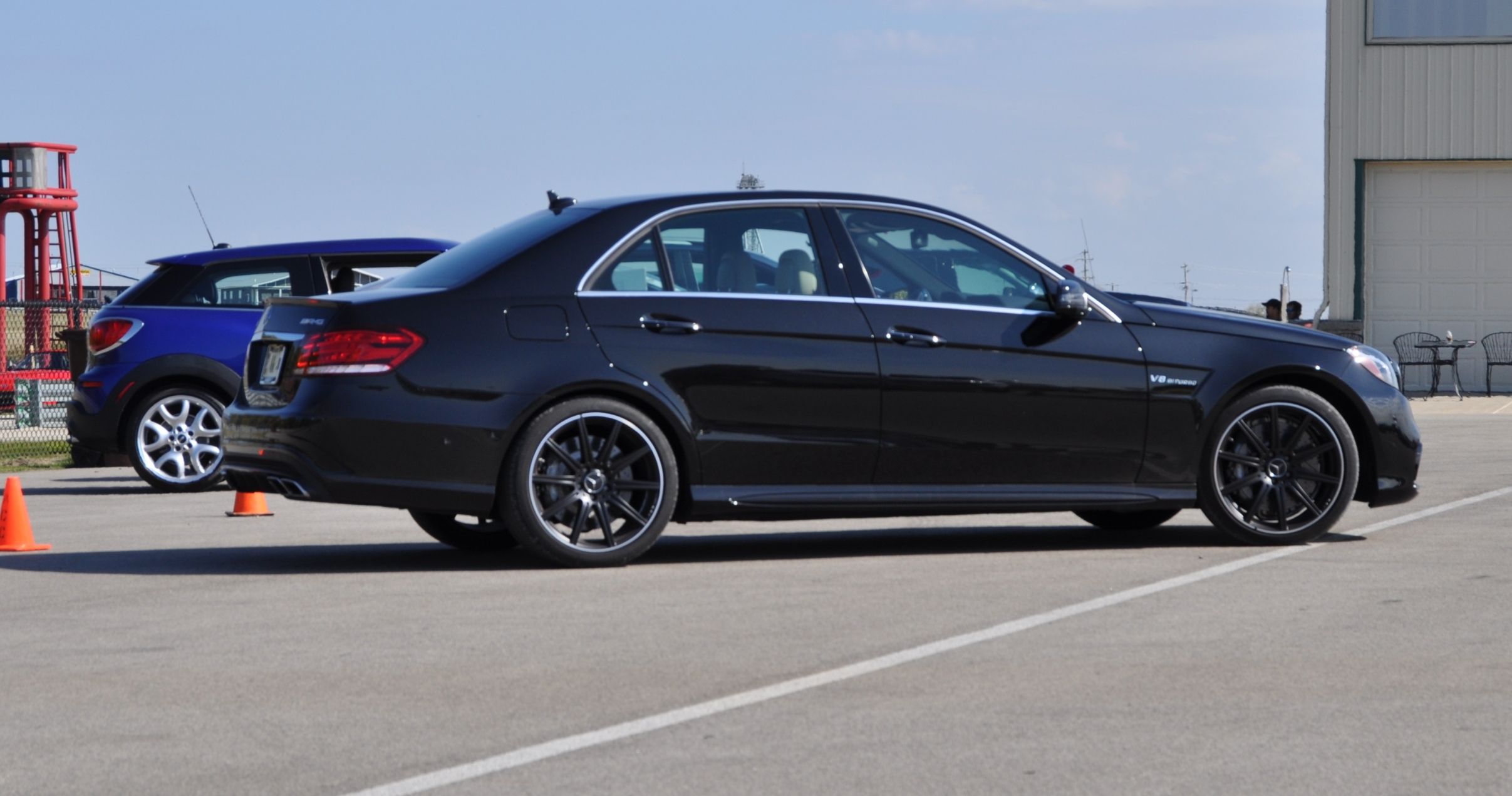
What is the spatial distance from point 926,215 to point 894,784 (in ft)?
15.3

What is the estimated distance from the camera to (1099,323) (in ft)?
28.9

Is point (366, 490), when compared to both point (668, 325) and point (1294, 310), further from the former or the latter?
point (1294, 310)

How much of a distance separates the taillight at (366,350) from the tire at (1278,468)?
3.52 m

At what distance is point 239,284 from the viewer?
1362 centimetres

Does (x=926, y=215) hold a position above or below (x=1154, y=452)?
above

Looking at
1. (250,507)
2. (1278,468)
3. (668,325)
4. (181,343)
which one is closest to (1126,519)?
(1278,468)

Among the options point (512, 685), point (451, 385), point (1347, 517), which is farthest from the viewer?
point (1347, 517)

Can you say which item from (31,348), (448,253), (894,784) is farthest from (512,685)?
(31,348)

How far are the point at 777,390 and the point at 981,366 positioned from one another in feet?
3.00

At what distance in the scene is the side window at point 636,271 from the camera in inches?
328

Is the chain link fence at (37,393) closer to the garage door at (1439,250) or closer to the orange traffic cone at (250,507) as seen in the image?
the orange traffic cone at (250,507)

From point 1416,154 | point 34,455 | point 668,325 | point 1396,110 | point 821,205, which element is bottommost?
point 34,455

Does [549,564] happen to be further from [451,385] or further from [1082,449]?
[1082,449]

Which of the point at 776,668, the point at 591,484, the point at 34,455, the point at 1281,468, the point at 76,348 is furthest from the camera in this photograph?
the point at 34,455
